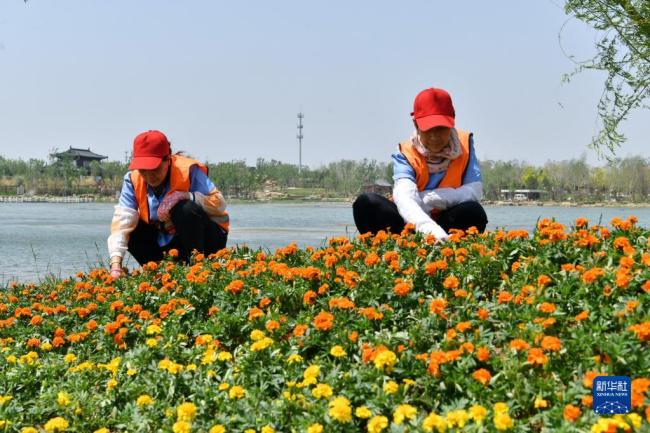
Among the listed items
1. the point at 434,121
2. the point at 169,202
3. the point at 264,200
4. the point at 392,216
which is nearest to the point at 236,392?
the point at 434,121

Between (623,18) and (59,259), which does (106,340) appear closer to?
(623,18)

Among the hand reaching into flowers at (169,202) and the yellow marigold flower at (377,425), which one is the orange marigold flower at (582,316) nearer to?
the yellow marigold flower at (377,425)

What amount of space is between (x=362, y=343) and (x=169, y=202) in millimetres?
2542

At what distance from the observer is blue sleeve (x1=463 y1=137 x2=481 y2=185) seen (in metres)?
4.52

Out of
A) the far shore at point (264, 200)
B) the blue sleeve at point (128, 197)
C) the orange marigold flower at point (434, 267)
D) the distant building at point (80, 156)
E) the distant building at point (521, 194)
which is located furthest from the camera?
the distant building at point (80, 156)

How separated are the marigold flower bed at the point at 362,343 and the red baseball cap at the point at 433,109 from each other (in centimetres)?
65

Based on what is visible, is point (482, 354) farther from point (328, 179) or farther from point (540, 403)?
point (328, 179)

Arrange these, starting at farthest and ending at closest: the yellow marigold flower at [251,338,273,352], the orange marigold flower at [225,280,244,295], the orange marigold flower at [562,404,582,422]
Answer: the orange marigold flower at [225,280,244,295]
the yellow marigold flower at [251,338,273,352]
the orange marigold flower at [562,404,582,422]

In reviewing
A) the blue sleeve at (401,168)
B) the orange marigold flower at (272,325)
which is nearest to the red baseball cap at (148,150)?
the blue sleeve at (401,168)

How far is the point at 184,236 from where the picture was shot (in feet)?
16.1

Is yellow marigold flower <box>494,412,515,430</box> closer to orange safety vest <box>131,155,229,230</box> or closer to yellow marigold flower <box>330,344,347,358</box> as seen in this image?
yellow marigold flower <box>330,344,347,358</box>

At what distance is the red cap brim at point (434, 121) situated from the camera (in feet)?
13.4

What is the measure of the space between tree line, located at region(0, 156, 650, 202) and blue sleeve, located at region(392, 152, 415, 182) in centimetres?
8029

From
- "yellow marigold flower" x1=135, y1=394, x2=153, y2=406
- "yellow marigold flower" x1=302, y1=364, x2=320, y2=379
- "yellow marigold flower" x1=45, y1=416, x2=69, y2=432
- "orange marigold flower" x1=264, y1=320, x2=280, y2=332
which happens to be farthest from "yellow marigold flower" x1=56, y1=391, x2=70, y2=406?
"yellow marigold flower" x1=302, y1=364, x2=320, y2=379
